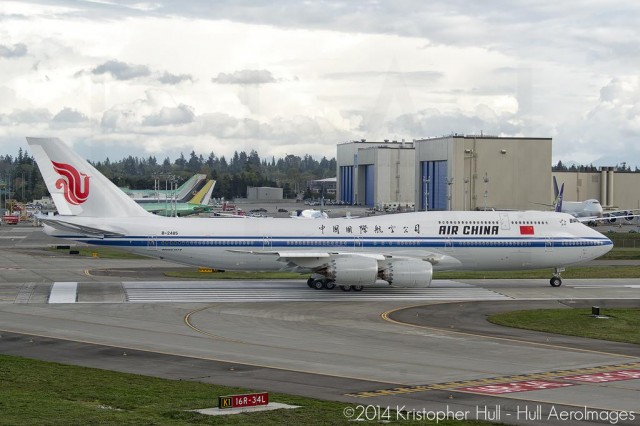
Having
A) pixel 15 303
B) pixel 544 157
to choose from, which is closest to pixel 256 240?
pixel 15 303

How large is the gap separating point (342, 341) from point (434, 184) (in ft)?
386

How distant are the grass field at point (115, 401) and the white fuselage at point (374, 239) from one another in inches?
904

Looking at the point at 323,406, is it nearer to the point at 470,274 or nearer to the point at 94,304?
the point at 94,304

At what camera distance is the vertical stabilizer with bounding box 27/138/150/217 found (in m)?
49.3

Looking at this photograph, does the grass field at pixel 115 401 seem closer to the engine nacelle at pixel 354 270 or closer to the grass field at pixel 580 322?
the grass field at pixel 580 322

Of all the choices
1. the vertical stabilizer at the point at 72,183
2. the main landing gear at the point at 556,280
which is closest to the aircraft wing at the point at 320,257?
the vertical stabilizer at the point at 72,183

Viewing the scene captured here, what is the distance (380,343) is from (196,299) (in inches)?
621

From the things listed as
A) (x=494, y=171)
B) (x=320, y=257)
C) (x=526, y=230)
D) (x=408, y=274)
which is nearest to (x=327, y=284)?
(x=320, y=257)

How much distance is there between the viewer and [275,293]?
1955 inches

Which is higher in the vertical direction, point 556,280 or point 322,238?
point 322,238

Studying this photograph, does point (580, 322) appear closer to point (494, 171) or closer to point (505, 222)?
point (505, 222)

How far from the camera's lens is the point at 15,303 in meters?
43.8

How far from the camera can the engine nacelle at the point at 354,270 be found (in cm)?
4834

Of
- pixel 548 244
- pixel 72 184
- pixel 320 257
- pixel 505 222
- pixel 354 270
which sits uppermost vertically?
pixel 72 184
